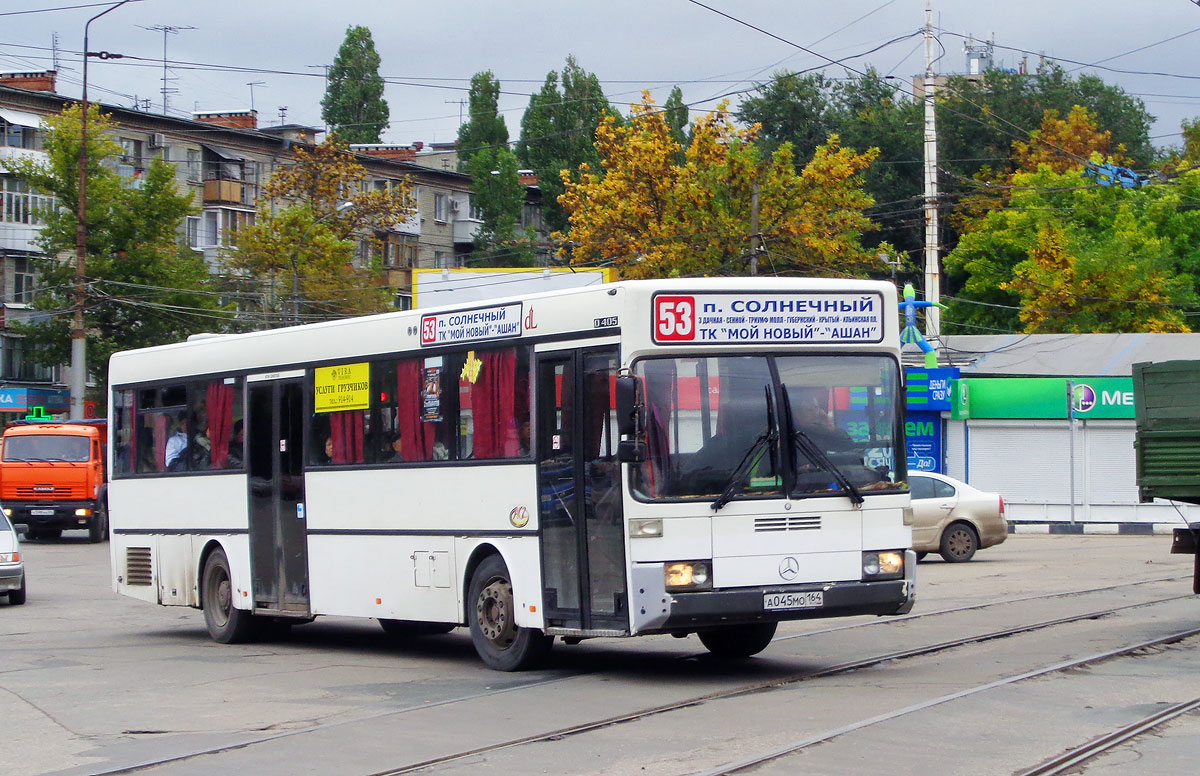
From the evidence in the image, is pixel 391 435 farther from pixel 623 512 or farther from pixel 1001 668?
pixel 1001 668

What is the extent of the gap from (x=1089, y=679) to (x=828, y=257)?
34976mm

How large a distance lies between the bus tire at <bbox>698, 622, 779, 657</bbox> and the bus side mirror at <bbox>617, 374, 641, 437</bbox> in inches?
99.0

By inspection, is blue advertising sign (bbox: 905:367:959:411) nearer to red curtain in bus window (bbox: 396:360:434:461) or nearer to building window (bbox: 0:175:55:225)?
red curtain in bus window (bbox: 396:360:434:461)

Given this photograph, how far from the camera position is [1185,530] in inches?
589

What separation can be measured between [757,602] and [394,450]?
12.7 ft

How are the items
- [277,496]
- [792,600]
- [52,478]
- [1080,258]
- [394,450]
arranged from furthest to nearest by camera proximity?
[1080,258] < [52,478] < [277,496] < [394,450] < [792,600]

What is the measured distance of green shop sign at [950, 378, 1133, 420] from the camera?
38.8 m

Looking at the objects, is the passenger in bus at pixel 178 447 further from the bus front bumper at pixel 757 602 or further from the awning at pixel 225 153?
the awning at pixel 225 153

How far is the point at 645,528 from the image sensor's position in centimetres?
1079

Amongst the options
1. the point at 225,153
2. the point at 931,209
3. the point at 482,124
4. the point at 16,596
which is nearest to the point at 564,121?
the point at 482,124

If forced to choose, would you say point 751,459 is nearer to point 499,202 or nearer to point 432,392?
point 432,392

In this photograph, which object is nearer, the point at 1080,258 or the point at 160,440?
the point at 160,440

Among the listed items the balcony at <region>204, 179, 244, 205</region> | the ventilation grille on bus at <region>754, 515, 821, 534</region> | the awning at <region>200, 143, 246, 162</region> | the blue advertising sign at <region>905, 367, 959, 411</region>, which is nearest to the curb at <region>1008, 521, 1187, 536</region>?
the blue advertising sign at <region>905, 367, 959, 411</region>

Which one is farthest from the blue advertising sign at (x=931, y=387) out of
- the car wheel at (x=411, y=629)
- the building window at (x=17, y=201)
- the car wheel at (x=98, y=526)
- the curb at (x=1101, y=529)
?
the building window at (x=17, y=201)
